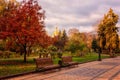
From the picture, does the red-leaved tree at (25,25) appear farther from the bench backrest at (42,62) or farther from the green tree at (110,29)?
the green tree at (110,29)

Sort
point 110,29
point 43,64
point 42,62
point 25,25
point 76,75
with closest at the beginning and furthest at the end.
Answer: point 76,75 → point 42,62 → point 43,64 → point 25,25 → point 110,29

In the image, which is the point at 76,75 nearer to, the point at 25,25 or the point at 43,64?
the point at 43,64

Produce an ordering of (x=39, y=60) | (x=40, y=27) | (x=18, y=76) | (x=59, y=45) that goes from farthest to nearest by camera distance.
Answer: (x=59, y=45) → (x=40, y=27) → (x=39, y=60) → (x=18, y=76)

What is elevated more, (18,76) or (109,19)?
(109,19)

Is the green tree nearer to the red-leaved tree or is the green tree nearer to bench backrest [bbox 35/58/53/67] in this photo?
the red-leaved tree

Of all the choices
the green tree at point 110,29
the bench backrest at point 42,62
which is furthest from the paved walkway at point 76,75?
the green tree at point 110,29

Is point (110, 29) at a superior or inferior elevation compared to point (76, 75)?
superior

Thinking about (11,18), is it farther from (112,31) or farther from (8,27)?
(112,31)

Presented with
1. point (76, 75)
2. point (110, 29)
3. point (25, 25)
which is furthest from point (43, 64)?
point (110, 29)

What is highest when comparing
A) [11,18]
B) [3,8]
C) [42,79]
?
[3,8]

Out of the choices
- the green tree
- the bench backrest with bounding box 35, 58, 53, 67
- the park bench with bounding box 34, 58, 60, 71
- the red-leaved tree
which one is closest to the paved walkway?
the park bench with bounding box 34, 58, 60, 71

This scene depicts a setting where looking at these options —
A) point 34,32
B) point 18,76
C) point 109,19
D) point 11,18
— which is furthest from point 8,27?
point 109,19

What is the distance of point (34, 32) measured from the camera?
25125mm

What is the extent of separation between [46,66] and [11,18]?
916cm
